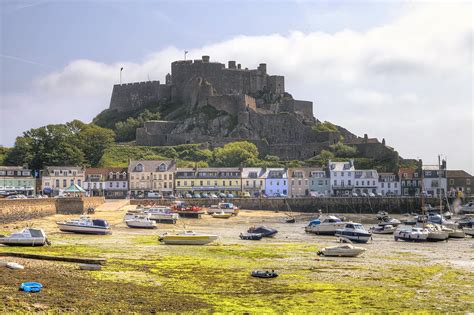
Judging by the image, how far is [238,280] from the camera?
21.8m

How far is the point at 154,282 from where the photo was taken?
20.9m

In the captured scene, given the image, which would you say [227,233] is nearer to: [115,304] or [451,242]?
[451,242]

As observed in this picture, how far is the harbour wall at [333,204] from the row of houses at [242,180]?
695 centimetres

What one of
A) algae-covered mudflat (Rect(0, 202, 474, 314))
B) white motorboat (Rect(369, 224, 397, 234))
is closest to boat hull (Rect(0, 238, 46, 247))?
algae-covered mudflat (Rect(0, 202, 474, 314))

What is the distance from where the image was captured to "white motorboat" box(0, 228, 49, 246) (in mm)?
29953

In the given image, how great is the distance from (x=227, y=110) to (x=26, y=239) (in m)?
78.7

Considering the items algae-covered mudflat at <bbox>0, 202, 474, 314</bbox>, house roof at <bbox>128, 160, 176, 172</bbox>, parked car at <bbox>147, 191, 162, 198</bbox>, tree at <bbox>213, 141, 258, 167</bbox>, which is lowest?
algae-covered mudflat at <bbox>0, 202, 474, 314</bbox>

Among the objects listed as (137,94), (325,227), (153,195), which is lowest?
(325,227)

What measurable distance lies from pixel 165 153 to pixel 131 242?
65.4 metres

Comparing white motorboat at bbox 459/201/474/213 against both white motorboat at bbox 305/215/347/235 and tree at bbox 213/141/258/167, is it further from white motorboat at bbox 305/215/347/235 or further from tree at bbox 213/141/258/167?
white motorboat at bbox 305/215/347/235

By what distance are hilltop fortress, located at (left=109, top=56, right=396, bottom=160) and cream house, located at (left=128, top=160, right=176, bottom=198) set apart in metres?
19.0

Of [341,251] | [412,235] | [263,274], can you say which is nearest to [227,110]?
[412,235]

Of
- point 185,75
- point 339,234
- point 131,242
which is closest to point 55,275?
point 131,242

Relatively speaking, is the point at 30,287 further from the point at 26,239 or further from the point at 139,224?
the point at 139,224
